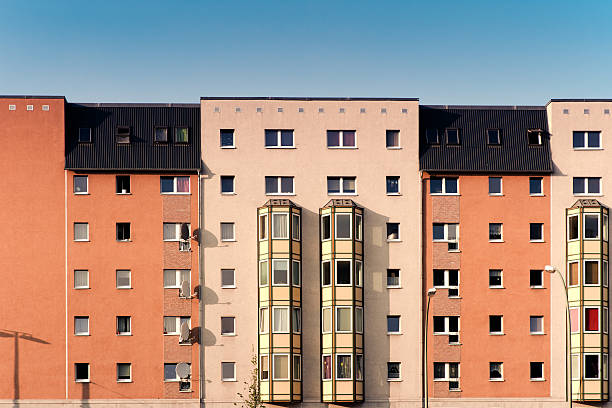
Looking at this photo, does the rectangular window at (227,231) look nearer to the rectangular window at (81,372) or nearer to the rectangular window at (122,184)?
the rectangular window at (122,184)

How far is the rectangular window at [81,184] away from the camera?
5403cm

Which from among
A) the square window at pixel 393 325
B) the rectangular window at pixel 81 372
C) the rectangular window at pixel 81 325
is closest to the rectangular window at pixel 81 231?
the rectangular window at pixel 81 325

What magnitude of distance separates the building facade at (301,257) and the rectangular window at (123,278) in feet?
0.60

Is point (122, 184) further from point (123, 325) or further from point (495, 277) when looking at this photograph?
point (495, 277)

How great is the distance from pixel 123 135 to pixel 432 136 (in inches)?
775

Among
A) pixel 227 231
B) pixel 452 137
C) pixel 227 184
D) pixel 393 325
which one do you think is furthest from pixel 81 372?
pixel 452 137

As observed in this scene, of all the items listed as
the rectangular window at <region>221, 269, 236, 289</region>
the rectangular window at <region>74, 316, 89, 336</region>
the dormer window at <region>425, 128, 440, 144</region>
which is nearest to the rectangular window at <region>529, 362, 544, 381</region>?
the dormer window at <region>425, 128, 440, 144</region>

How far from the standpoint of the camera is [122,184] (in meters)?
54.4

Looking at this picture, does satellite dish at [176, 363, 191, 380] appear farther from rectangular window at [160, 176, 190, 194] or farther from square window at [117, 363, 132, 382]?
rectangular window at [160, 176, 190, 194]

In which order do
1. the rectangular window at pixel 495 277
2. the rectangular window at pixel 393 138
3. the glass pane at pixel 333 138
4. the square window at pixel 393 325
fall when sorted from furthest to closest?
the rectangular window at pixel 393 138
the glass pane at pixel 333 138
the rectangular window at pixel 495 277
the square window at pixel 393 325

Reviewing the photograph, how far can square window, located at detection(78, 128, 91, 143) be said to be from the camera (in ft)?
179

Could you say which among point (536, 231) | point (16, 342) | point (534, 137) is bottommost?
point (16, 342)

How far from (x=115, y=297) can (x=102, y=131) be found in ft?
34.6

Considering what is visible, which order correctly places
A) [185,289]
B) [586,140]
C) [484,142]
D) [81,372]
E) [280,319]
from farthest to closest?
[484,142], [586,140], [81,372], [280,319], [185,289]
